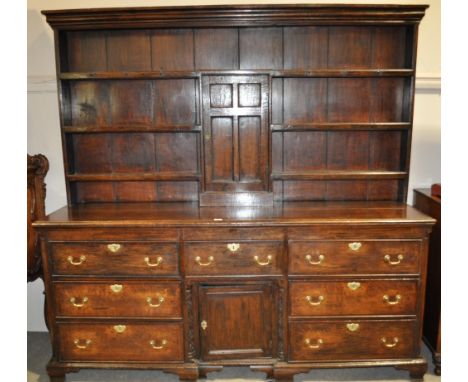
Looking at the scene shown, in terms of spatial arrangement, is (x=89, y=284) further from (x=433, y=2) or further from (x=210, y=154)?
(x=433, y=2)

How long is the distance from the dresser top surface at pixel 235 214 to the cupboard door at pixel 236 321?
368 millimetres

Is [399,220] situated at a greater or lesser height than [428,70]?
lesser

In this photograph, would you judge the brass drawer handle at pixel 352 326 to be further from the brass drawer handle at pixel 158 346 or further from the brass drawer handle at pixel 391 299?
the brass drawer handle at pixel 158 346

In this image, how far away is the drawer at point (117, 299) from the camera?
6.26 ft

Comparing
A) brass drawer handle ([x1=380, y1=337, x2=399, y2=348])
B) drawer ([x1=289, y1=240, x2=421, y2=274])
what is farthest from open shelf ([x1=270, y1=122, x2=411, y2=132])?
brass drawer handle ([x1=380, y1=337, x2=399, y2=348])

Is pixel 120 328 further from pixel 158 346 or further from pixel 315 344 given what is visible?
pixel 315 344

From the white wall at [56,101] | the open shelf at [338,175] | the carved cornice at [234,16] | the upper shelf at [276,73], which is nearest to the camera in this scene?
the carved cornice at [234,16]

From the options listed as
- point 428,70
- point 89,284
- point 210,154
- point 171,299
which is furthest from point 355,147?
point 89,284

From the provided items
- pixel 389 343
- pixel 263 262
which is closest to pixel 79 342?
pixel 263 262

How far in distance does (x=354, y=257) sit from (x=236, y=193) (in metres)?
0.76

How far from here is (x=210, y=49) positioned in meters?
2.21

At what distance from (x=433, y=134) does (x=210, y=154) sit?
1.48m

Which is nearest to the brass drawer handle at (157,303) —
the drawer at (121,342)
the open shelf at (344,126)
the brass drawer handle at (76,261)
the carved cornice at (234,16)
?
the drawer at (121,342)
